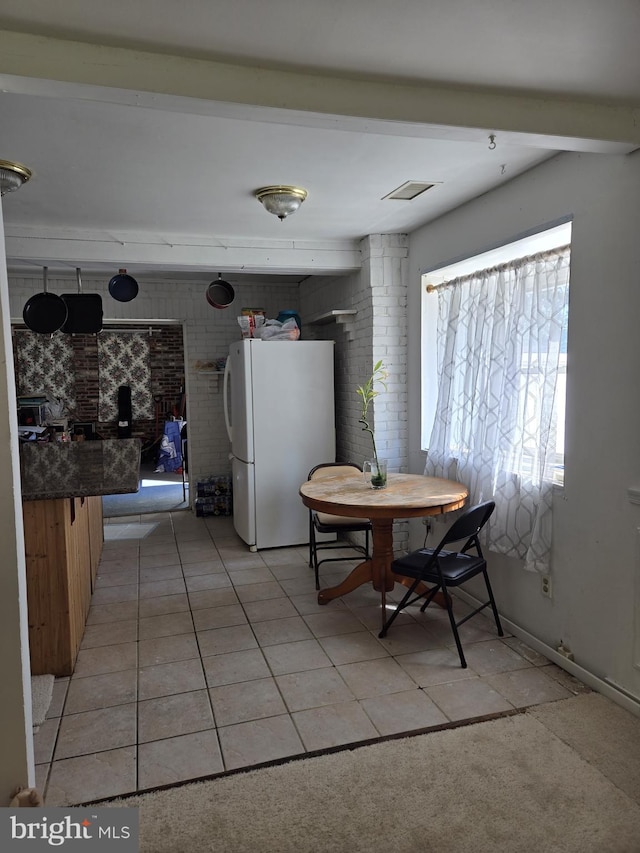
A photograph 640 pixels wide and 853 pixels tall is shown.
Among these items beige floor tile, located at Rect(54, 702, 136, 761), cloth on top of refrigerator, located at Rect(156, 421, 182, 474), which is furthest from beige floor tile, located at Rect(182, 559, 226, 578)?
cloth on top of refrigerator, located at Rect(156, 421, 182, 474)

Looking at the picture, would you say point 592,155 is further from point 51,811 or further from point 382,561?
point 51,811

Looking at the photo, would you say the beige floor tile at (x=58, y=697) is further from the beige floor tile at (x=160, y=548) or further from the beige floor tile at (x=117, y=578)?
the beige floor tile at (x=160, y=548)

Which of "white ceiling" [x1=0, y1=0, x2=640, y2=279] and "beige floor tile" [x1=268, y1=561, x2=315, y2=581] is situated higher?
"white ceiling" [x1=0, y1=0, x2=640, y2=279]

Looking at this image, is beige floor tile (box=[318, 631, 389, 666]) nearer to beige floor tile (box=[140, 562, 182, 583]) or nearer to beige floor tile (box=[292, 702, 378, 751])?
beige floor tile (box=[292, 702, 378, 751])

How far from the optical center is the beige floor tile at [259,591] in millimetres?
3854

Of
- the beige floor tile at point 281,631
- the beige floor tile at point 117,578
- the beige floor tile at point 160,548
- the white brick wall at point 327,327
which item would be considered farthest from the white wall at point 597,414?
the beige floor tile at point 160,548

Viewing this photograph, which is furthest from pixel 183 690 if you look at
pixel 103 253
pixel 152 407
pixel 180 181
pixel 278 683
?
pixel 152 407

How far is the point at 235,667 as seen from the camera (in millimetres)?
2951

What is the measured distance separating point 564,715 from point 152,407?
27.9ft

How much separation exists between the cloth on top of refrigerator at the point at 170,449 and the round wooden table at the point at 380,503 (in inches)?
226

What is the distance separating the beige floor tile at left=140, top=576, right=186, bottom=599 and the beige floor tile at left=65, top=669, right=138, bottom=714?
3.33 feet

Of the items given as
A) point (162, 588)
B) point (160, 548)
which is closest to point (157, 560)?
point (160, 548)

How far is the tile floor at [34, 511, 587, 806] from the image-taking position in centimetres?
229

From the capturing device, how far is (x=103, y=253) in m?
4.04
